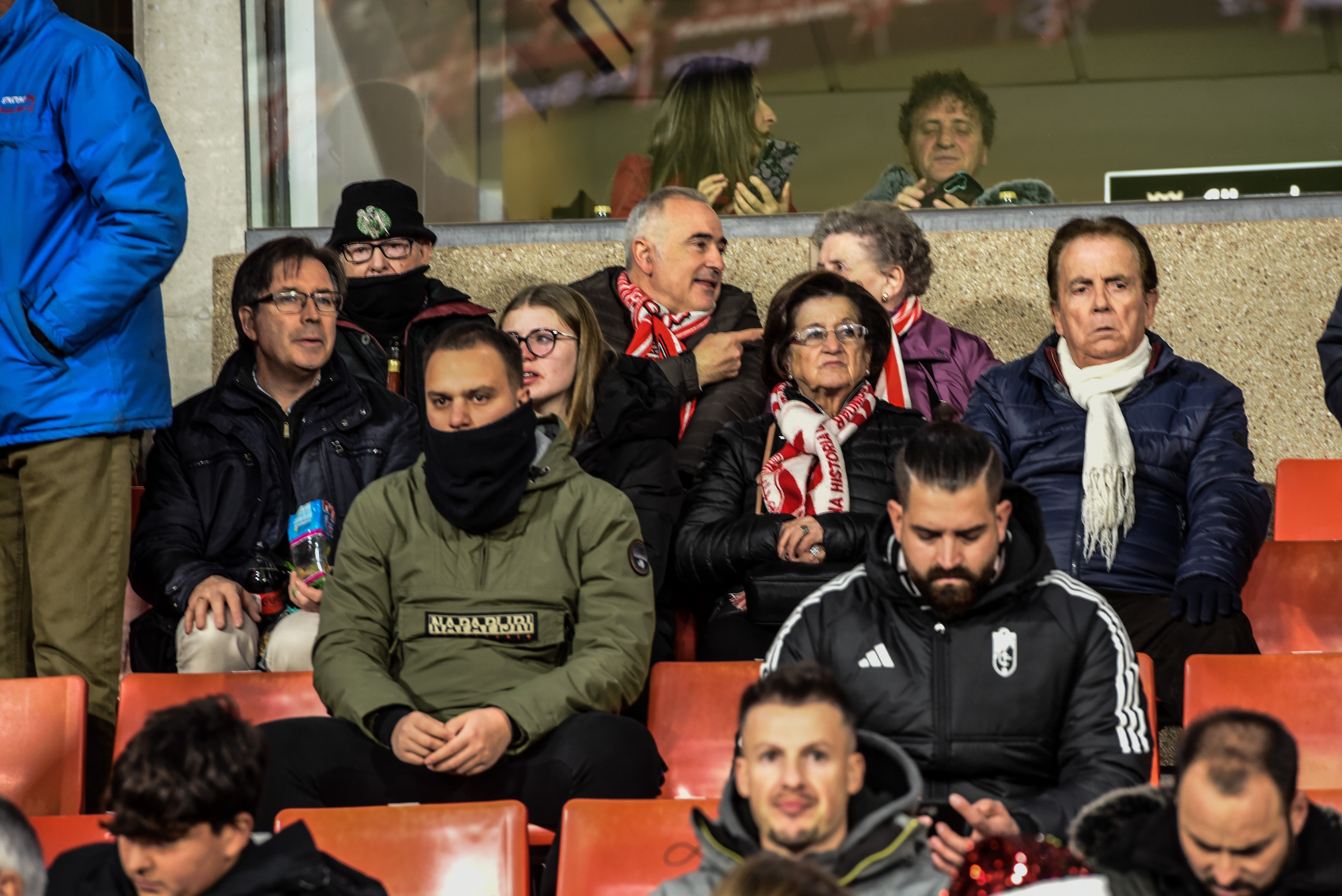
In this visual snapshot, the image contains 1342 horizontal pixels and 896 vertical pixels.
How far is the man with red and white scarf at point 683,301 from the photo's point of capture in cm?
413

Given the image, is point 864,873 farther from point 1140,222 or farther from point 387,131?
point 387,131

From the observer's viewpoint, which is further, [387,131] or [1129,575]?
[387,131]

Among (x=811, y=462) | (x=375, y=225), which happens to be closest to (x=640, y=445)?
(x=811, y=462)

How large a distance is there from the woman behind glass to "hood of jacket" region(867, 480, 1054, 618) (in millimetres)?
2665

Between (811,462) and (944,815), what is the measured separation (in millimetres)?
1277

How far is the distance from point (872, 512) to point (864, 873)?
1502mm

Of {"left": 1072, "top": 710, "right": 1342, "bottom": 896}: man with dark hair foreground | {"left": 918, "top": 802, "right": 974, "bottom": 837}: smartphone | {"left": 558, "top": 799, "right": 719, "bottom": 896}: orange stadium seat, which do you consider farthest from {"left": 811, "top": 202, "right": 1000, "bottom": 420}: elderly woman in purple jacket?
{"left": 1072, "top": 710, "right": 1342, "bottom": 896}: man with dark hair foreground

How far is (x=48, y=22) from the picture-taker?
3.48 m

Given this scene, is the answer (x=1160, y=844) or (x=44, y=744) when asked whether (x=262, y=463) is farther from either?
(x=1160, y=844)

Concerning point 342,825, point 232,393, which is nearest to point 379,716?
point 342,825

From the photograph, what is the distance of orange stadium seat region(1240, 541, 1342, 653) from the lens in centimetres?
345

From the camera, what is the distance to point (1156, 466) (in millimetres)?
3416

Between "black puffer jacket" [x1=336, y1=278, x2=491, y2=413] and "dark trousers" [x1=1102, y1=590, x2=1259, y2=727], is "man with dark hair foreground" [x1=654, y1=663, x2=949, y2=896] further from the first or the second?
"black puffer jacket" [x1=336, y1=278, x2=491, y2=413]

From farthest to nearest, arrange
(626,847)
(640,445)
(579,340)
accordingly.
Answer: (579,340) → (640,445) → (626,847)
